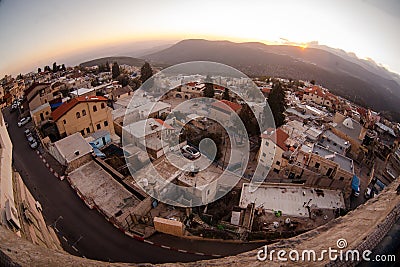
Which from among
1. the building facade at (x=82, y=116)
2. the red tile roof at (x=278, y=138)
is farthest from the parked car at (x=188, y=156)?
the building facade at (x=82, y=116)

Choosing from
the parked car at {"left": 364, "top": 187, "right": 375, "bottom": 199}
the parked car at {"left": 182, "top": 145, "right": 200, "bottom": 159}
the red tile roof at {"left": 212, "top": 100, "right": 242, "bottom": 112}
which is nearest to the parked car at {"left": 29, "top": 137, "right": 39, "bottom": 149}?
the parked car at {"left": 182, "top": 145, "right": 200, "bottom": 159}

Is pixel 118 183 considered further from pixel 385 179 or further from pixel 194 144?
pixel 385 179

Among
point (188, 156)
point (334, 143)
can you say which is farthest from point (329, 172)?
point (188, 156)

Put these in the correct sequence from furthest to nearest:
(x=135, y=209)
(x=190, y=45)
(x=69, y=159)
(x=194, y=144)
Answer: (x=190, y=45) < (x=194, y=144) < (x=69, y=159) < (x=135, y=209)

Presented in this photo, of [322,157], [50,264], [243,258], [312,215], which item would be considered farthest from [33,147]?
[322,157]

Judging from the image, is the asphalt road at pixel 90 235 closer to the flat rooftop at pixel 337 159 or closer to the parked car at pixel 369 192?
the flat rooftop at pixel 337 159

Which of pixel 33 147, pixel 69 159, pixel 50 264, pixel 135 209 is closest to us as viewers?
pixel 50 264

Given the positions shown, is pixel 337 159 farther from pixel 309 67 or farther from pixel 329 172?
pixel 309 67
